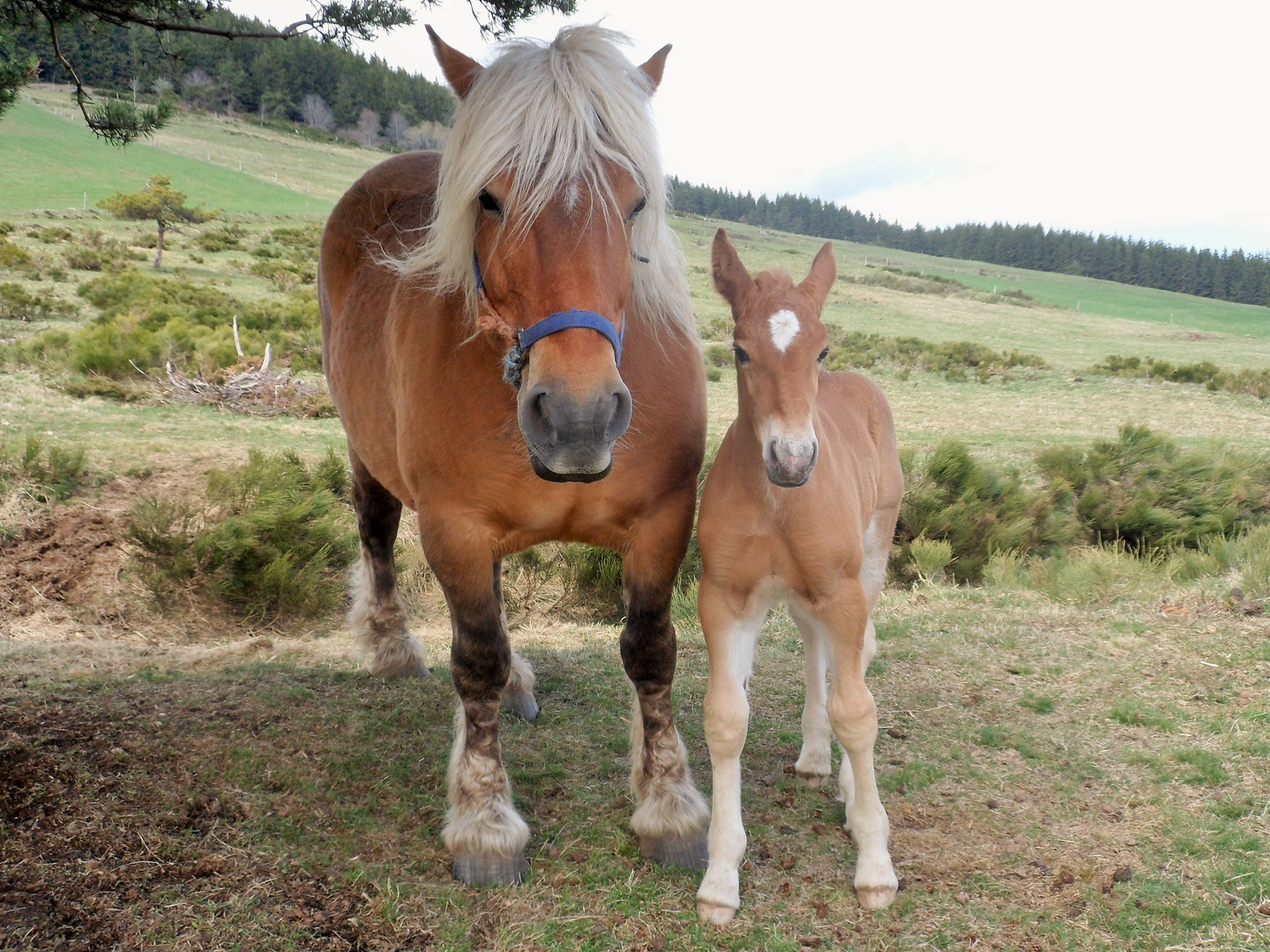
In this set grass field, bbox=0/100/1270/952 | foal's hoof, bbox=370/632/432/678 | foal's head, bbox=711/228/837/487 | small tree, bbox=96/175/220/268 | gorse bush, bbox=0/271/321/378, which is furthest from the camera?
small tree, bbox=96/175/220/268

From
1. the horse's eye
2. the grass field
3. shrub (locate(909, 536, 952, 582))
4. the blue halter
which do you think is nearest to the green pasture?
the grass field

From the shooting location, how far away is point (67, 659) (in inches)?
171

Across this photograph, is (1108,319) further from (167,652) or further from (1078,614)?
(167,652)

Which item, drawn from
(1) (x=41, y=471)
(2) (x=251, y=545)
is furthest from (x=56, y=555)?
(2) (x=251, y=545)

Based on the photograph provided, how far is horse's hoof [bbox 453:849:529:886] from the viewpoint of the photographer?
278 cm

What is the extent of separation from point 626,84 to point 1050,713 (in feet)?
11.1

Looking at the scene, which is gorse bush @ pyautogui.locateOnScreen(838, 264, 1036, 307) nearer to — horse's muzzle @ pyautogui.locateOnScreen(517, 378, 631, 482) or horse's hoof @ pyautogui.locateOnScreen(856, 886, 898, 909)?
horse's hoof @ pyautogui.locateOnScreen(856, 886, 898, 909)

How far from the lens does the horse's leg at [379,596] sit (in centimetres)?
452

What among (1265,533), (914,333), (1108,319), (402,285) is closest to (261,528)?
(402,285)

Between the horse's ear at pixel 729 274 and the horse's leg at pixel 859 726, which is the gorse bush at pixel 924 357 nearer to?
the horse's ear at pixel 729 274

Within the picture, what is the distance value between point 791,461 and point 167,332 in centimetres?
1316

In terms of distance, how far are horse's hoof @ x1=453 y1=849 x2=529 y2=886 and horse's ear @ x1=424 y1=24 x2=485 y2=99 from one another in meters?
2.47

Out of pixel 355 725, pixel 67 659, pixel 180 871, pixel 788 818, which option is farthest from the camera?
pixel 67 659

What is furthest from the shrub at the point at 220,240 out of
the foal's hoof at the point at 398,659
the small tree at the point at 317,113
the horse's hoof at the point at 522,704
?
the small tree at the point at 317,113
